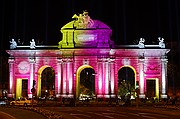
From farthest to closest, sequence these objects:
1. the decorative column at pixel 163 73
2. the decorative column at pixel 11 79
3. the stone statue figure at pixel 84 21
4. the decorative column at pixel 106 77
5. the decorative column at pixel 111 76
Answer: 1. the decorative column at pixel 11 79
2. the stone statue figure at pixel 84 21
3. the decorative column at pixel 163 73
4. the decorative column at pixel 111 76
5. the decorative column at pixel 106 77

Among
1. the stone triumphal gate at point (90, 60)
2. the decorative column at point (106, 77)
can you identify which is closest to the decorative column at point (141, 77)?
the stone triumphal gate at point (90, 60)

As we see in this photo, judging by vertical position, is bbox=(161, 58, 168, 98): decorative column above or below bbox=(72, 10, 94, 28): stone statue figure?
below

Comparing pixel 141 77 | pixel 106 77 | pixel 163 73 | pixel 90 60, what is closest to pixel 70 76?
pixel 90 60

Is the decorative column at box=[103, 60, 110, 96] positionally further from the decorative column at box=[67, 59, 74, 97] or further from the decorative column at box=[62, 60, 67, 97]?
the decorative column at box=[62, 60, 67, 97]

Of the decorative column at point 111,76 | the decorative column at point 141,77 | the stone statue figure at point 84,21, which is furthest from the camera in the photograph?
the stone statue figure at point 84,21

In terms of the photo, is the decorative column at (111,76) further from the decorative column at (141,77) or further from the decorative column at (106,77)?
the decorative column at (141,77)

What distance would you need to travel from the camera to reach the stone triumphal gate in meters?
78.2

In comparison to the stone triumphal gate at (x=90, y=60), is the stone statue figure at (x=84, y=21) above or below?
above

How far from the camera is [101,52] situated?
7856 cm

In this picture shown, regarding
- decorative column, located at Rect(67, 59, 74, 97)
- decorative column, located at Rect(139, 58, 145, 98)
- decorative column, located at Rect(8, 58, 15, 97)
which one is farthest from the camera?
decorative column, located at Rect(8, 58, 15, 97)

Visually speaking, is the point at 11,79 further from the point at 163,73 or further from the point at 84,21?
the point at 163,73

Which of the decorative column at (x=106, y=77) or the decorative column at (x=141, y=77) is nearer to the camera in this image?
the decorative column at (x=106, y=77)

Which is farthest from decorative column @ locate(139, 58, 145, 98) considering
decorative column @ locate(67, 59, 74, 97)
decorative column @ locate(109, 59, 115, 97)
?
decorative column @ locate(67, 59, 74, 97)

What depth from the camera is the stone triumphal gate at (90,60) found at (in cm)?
7825
